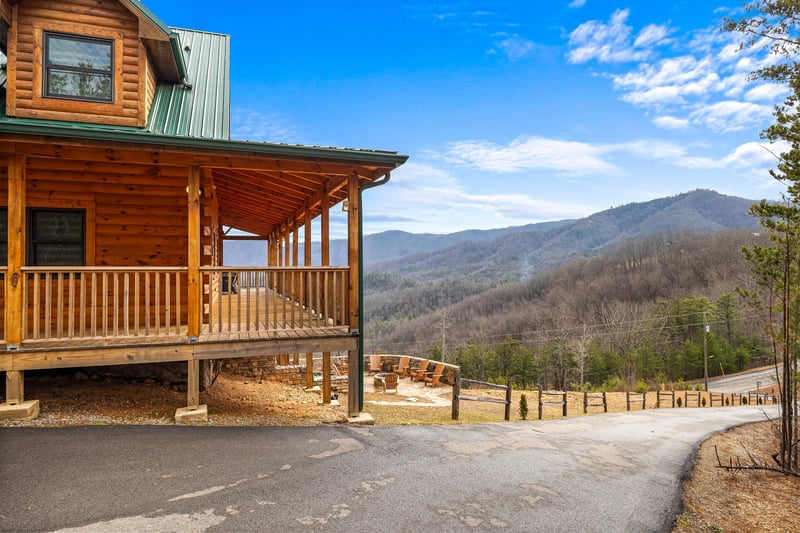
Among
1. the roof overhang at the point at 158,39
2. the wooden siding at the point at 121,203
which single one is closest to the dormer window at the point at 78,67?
the roof overhang at the point at 158,39

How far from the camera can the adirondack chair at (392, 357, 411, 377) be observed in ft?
76.3

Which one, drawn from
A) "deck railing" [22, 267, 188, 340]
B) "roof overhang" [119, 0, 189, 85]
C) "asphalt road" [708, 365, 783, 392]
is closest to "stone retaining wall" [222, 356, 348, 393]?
"deck railing" [22, 267, 188, 340]

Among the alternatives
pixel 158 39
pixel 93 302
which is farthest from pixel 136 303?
pixel 158 39

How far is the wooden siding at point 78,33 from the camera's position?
7.44 metres

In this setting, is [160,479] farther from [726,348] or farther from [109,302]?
[726,348]

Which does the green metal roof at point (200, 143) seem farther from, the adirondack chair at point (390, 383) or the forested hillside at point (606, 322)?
the adirondack chair at point (390, 383)

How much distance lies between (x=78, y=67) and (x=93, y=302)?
4.39m

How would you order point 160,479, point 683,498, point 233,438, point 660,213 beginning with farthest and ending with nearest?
1. point 660,213
2. point 233,438
3. point 683,498
4. point 160,479

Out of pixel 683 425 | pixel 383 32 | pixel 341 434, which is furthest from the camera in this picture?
pixel 383 32

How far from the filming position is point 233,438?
19.4 feet

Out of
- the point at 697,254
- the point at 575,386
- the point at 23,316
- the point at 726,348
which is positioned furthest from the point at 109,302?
the point at 697,254

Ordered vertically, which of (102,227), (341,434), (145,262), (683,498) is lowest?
(683,498)

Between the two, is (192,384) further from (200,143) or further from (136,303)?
(200,143)

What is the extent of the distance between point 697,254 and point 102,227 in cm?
9538
